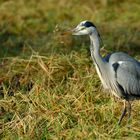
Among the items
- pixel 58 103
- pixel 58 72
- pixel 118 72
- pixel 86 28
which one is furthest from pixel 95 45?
pixel 58 72

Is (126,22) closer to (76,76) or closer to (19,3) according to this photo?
(19,3)

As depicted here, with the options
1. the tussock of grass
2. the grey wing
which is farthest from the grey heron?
the tussock of grass

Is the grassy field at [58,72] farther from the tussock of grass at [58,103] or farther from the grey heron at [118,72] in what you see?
the grey heron at [118,72]

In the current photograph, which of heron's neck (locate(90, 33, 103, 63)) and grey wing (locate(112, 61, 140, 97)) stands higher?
heron's neck (locate(90, 33, 103, 63))

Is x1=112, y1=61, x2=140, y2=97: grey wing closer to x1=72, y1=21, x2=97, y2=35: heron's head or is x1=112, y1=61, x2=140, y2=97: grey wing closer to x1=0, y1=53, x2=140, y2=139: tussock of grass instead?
x1=0, y1=53, x2=140, y2=139: tussock of grass

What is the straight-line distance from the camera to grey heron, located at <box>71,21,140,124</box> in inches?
243

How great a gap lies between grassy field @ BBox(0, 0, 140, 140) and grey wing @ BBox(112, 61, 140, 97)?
0.23 meters

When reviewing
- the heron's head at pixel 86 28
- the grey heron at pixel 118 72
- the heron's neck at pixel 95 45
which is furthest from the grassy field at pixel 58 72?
the heron's head at pixel 86 28

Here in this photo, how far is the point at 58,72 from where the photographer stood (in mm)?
7715

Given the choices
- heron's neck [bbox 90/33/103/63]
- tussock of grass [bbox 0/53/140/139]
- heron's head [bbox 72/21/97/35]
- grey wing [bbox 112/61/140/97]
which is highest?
heron's head [bbox 72/21/97/35]

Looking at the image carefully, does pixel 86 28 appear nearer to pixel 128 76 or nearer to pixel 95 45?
pixel 95 45

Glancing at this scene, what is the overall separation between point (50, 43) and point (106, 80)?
2.87 m

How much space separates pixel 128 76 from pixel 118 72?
0.10 meters

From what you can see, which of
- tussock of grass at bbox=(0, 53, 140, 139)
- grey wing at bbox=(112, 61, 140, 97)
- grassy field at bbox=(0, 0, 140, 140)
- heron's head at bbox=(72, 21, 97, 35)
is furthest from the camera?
heron's head at bbox=(72, 21, 97, 35)
